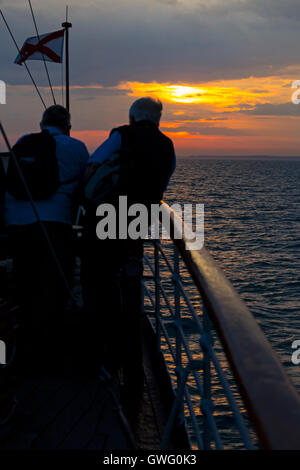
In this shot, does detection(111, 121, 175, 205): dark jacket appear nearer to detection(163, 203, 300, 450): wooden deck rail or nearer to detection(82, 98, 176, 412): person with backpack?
detection(82, 98, 176, 412): person with backpack

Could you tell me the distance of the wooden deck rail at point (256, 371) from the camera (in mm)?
755

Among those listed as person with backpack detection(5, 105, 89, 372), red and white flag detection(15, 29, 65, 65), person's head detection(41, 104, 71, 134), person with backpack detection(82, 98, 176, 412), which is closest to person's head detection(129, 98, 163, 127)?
person with backpack detection(82, 98, 176, 412)

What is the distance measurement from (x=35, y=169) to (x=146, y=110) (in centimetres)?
77

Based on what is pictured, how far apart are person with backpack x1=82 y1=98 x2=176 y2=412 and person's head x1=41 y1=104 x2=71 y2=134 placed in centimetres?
67

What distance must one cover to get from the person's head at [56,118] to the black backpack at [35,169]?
215 mm

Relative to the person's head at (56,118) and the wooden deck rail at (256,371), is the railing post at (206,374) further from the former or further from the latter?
the person's head at (56,118)

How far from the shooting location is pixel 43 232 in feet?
10.3

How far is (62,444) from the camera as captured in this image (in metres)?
2.44

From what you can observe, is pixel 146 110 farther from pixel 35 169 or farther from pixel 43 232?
pixel 43 232

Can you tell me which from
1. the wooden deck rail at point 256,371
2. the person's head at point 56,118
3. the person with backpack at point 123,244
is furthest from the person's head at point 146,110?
the wooden deck rail at point 256,371

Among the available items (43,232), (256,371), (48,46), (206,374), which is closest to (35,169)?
(43,232)

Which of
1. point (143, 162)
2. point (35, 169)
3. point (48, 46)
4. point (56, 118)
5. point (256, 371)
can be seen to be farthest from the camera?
point (48, 46)

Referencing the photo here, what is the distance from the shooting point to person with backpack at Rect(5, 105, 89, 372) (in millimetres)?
3113
